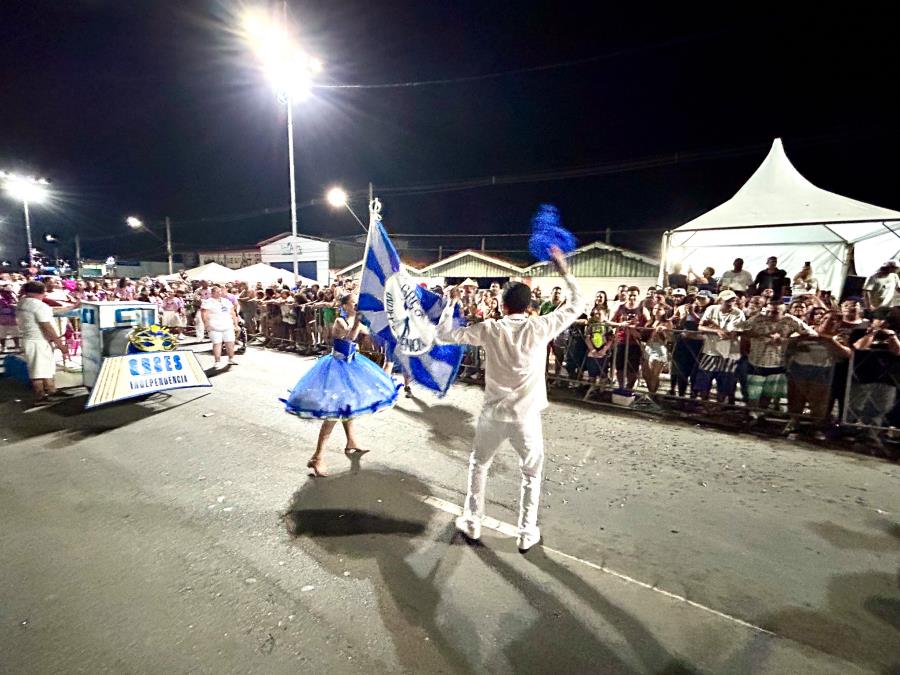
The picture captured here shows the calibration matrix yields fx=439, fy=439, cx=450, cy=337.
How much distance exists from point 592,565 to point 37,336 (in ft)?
30.5

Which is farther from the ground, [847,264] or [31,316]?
[847,264]

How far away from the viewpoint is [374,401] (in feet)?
15.1

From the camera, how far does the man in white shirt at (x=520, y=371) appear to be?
3.28 metres

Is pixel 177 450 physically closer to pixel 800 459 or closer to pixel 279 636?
pixel 279 636

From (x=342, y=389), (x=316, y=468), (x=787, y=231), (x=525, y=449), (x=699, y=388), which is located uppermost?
(x=787, y=231)

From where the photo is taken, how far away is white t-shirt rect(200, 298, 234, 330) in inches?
402

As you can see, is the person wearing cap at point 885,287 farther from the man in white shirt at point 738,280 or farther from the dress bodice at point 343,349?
the dress bodice at point 343,349

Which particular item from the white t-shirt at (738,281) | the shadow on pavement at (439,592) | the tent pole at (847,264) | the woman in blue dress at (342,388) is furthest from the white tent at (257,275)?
the tent pole at (847,264)

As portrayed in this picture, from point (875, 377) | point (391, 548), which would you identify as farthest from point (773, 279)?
point (391, 548)

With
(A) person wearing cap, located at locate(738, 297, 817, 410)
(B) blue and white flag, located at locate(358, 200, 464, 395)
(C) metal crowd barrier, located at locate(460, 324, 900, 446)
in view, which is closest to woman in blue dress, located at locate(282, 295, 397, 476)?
(B) blue and white flag, located at locate(358, 200, 464, 395)

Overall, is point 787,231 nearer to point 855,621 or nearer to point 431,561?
point 855,621

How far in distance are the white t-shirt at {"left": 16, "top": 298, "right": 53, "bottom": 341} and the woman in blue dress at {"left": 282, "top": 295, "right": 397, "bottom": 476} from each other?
5.82 m

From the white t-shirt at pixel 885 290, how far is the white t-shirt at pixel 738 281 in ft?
9.04

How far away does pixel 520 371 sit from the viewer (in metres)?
3.29
